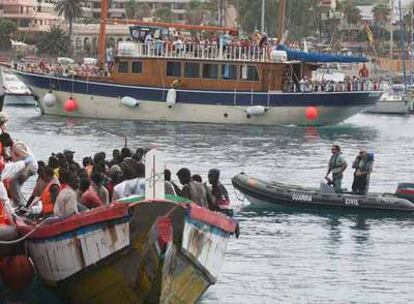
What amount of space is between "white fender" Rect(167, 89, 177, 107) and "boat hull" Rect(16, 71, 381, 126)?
0.16 metres

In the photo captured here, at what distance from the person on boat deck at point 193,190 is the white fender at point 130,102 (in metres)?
48.0

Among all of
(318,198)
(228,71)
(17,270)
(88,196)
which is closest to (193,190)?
(88,196)

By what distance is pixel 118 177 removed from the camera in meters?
23.9

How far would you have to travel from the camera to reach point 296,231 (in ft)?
103

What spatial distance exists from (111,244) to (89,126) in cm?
4869

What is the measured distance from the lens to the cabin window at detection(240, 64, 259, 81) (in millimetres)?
69188

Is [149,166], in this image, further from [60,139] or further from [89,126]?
[89,126]

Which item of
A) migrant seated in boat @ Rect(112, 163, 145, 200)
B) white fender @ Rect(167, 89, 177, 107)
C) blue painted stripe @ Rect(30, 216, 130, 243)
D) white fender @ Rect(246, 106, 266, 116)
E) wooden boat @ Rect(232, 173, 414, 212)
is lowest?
white fender @ Rect(246, 106, 266, 116)

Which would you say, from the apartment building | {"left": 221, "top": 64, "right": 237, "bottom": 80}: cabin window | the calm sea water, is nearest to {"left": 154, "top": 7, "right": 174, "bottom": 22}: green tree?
the apartment building

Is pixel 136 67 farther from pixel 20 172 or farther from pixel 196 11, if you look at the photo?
pixel 196 11

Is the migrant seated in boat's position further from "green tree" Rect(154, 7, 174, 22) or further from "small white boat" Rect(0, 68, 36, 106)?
"green tree" Rect(154, 7, 174, 22)

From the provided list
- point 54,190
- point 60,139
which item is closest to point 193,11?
point 60,139

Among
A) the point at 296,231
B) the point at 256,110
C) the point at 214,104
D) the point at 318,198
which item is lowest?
the point at 256,110

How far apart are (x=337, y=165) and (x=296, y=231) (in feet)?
9.25
